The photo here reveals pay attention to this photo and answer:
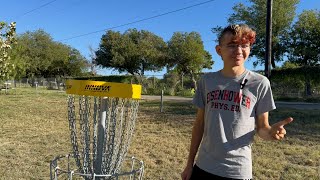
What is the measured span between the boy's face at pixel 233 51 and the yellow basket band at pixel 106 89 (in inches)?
40.7

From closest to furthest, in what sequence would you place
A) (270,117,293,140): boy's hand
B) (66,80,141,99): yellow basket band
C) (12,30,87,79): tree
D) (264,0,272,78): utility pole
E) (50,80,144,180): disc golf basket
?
(270,117,293,140): boy's hand, (66,80,141,99): yellow basket band, (50,80,144,180): disc golf basket, (264,0,272,78): utility pole, (12,30,87,79): tree

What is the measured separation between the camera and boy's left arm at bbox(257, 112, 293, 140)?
1946 mm

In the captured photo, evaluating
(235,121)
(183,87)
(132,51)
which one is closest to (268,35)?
(235,121)

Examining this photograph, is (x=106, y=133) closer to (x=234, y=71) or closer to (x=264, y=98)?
(x=234, y=71)

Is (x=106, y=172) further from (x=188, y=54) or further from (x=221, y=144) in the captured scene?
(x=188, y=54)

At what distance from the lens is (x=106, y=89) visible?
3.01 m

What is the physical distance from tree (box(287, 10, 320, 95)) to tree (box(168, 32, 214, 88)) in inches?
519

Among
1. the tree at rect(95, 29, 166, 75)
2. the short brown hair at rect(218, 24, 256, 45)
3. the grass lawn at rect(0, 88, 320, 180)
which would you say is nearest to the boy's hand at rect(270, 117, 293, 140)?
the short brown hair at rect(218, 24, 256, 45)

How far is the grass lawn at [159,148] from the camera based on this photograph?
16.8 ft

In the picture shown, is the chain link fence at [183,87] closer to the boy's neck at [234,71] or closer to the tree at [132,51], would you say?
the tree at [132,51]

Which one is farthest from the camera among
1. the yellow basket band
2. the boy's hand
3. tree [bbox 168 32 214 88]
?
tree [bbox 168 32 214 88]

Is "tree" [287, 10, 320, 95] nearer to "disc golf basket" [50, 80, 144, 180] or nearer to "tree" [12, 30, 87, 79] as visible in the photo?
"disc golf basket" [50, 80, 144, 180]

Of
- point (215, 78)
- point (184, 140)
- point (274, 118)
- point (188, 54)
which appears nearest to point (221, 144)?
point (215, 78)

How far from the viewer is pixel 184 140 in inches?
295
